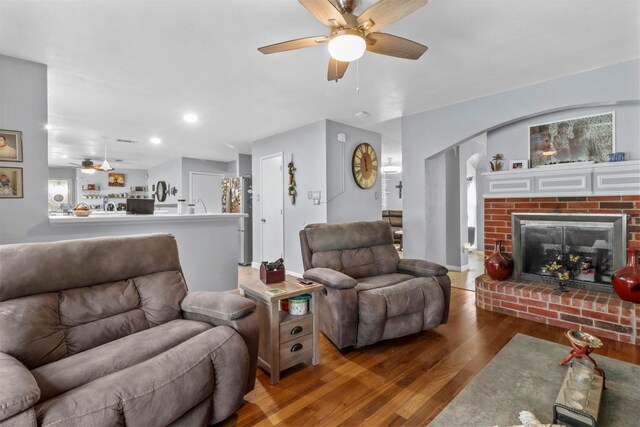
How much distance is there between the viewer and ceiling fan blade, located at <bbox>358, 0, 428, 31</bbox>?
5.15ft

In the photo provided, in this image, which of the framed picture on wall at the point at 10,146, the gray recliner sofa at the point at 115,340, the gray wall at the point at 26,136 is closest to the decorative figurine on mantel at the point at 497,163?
Answer: the gray recliner sofa at the point at 115,340

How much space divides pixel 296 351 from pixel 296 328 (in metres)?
0.16

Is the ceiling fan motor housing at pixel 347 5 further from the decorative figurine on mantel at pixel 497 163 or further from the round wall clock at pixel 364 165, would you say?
the round wall clock at pixel 364 165

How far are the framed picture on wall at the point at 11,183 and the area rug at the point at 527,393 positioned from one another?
11.4ft

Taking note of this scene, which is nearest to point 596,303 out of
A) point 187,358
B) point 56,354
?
point 187,358

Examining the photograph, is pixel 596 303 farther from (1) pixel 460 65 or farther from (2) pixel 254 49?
(2) pixel 254 49

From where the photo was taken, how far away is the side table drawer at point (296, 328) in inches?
80.3

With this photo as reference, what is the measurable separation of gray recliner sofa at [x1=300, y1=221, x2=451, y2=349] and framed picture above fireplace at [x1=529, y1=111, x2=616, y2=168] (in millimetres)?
1849

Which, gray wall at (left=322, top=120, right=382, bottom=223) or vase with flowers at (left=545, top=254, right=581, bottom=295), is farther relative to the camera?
gray wall at (left=322, top=120, right=382, bottom=223)

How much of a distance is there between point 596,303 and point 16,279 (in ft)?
13.5

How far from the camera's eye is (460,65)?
286 centimetres

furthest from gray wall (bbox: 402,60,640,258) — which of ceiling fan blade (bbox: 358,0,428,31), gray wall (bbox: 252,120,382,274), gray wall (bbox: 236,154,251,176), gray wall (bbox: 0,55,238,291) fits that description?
gray wall (bbox: 236,154,251,176)

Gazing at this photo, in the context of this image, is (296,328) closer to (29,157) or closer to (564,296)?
(564,296)

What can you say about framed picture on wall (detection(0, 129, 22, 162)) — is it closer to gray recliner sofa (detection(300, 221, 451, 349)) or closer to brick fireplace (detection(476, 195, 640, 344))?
gray recliner sofa (detection(300, 221, 451, 349))
